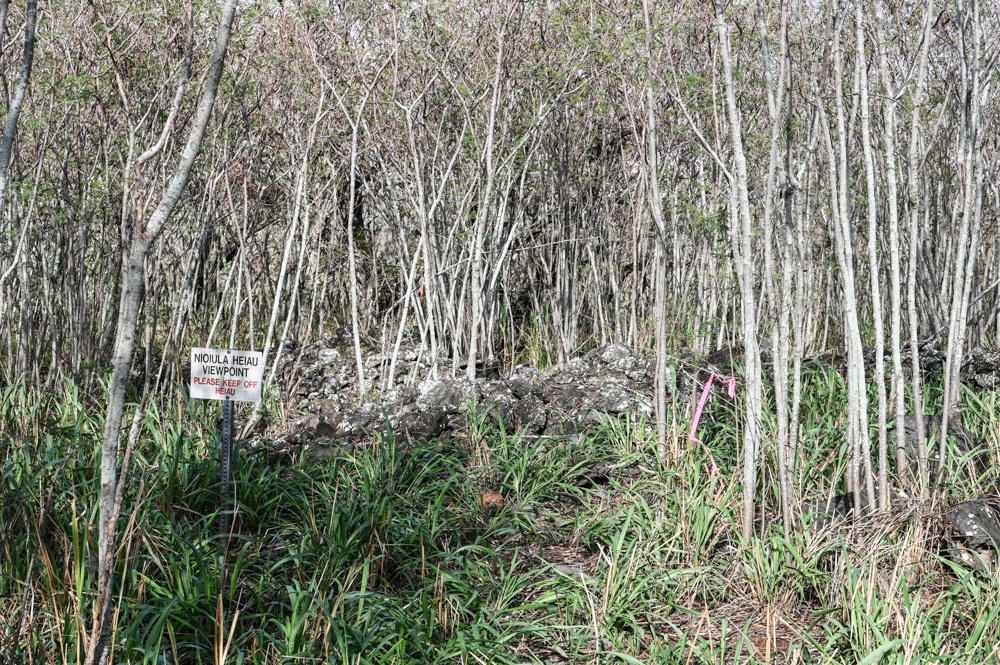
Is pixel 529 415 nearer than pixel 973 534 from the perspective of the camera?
No

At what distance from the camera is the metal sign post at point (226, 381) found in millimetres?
3910

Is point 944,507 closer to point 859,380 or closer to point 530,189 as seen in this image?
point 859,380

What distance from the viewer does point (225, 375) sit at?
3.93 meters

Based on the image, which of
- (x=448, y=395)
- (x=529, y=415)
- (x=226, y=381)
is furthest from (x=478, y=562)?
(x=448, y=395)

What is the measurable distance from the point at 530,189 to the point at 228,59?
8.91ft

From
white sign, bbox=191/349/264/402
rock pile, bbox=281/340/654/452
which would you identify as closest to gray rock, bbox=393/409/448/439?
rock pile, bbox=281/340/654/452

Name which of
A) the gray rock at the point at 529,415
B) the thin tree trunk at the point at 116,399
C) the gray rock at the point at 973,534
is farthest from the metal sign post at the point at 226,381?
the gray rock at the point at 973,534

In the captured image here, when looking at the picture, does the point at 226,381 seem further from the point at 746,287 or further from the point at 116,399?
the point at 746,287

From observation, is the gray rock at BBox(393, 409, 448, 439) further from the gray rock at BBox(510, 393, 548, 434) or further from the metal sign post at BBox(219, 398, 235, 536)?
the metal sign post at BBox(219, 398, 235, 536)

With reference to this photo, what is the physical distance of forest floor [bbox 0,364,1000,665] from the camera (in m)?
2.81

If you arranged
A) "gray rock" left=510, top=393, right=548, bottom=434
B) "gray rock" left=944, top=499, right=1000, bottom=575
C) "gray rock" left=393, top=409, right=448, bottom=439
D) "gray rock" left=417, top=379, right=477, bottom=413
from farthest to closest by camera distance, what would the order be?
"gray rock" left=417, top=379, right=477, bottom=413
"gray rock" left=510, top=393, right=548, bottom=434
"gray rock" left=393, top=409, right=448, bottom=439
"gray rock" left=944, top=499, right=1000, bottom=575

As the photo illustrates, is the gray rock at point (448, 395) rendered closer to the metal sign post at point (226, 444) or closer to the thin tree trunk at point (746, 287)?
the metal sign post at point (226, 444)

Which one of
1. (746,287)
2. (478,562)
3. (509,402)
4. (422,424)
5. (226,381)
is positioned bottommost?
(478,562)

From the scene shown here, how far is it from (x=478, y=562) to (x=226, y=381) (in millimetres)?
1393
